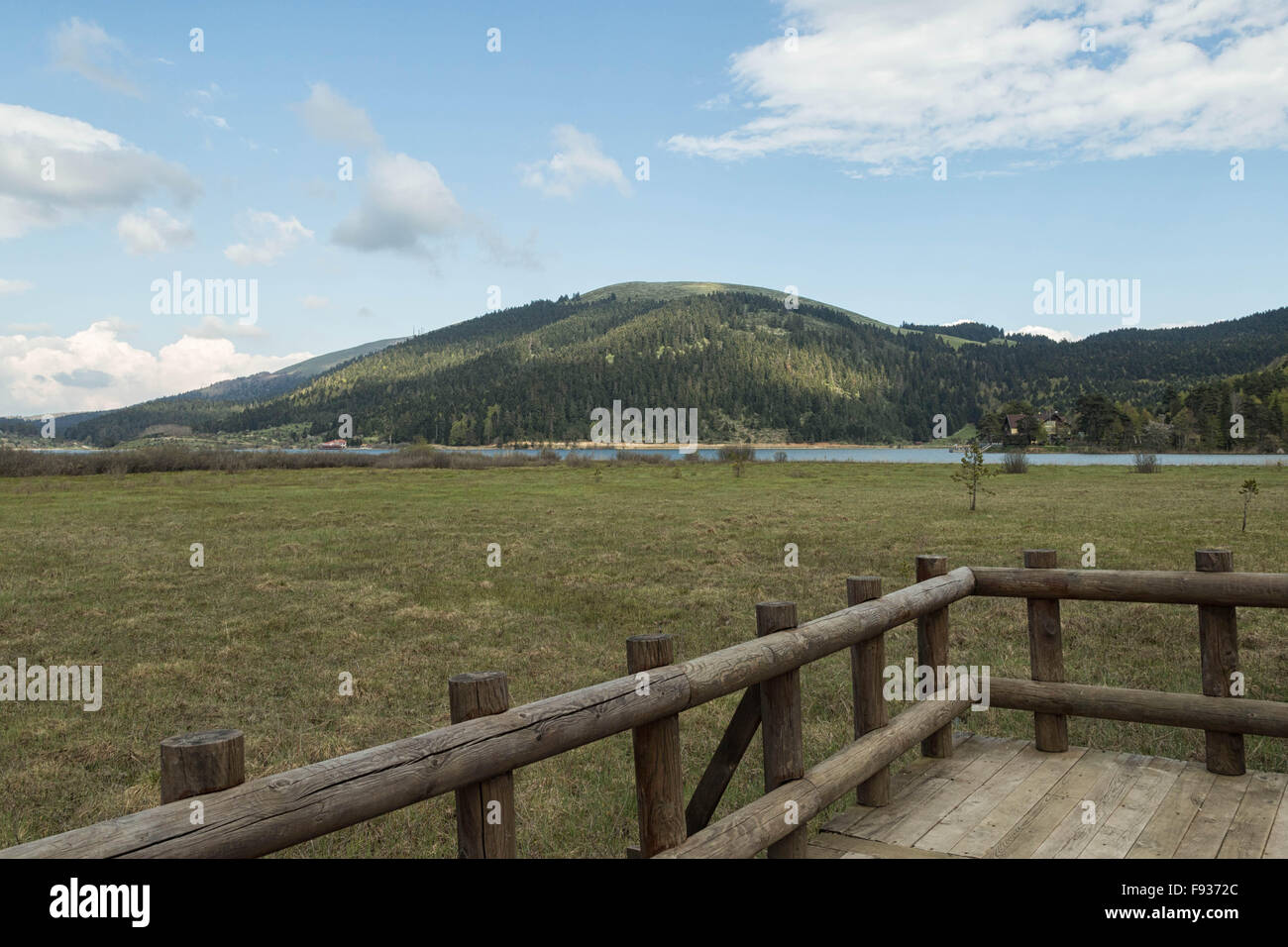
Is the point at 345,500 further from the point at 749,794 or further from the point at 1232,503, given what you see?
the point at 1232,503

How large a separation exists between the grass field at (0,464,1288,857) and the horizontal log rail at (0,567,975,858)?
2630 mm

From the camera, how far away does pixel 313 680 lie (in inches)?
410

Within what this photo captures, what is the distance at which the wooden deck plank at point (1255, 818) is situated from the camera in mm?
4398

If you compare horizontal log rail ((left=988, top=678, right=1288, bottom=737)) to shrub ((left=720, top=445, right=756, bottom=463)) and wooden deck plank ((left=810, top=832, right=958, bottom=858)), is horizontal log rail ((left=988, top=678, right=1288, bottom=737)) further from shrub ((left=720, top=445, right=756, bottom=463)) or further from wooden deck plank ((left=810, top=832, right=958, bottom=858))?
shrub ((left=720, top=445, right=756, bottom=463))

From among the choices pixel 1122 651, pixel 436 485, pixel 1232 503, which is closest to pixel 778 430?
pixel 436 485

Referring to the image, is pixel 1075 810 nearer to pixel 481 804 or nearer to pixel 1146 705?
pixel 1146 705

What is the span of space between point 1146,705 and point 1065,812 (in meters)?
1.34

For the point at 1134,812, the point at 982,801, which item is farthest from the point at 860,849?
the point at 1134,812

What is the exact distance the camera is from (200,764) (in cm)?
231

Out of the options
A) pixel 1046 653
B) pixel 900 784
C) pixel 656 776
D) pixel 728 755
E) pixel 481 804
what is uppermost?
pixel 481 804

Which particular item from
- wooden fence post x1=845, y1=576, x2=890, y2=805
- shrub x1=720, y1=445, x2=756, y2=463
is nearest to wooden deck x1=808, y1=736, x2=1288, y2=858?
wooden fence post x1=845, y1=576, x2=890, y2=805

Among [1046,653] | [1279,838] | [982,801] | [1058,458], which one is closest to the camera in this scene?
[1279,838]

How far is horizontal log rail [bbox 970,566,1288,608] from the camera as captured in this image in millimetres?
5320
